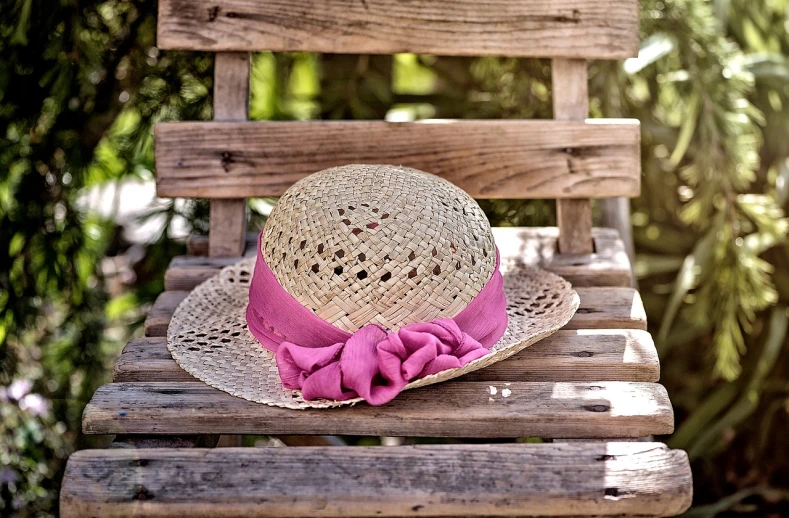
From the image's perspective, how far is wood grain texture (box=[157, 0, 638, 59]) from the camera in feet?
5.74

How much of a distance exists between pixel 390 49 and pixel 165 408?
37.4 inches

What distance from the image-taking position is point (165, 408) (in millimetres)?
1214

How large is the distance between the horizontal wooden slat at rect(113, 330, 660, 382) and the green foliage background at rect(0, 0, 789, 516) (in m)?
0.71

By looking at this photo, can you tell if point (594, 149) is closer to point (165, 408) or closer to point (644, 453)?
point (644, 453)

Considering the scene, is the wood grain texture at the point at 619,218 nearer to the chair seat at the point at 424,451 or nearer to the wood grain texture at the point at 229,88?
the chair seat at the point at 424,451

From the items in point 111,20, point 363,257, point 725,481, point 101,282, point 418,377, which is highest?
point 111,20

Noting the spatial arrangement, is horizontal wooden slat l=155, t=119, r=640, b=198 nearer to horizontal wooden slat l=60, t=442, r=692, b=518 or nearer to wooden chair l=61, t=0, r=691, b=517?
wooden chair l=61, t=0, r=691, b=517

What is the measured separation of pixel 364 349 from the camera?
1186 millimetres

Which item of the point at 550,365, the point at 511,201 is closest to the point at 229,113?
the point at 511,201

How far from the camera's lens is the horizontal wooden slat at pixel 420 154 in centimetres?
176

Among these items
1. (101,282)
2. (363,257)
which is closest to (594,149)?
(363,257)

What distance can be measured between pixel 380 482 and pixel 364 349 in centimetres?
20

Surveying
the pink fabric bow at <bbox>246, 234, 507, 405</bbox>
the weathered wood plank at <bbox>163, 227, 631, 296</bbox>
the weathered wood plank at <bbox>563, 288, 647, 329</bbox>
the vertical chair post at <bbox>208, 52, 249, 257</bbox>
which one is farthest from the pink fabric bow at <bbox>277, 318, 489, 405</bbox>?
the vertical chair post at <bbox>208, 52, 249, 257</bbox>

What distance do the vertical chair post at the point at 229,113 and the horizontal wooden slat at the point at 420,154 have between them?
4 cm
